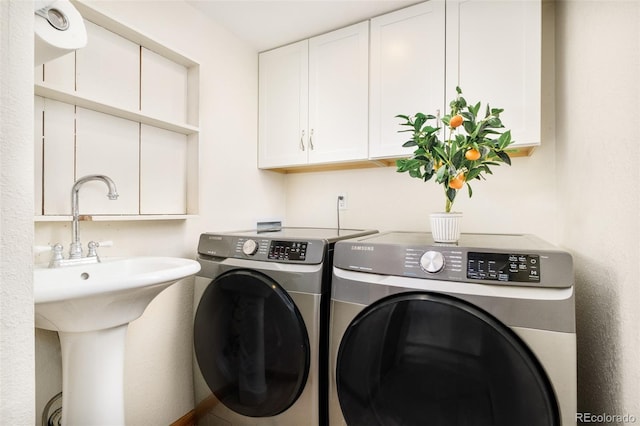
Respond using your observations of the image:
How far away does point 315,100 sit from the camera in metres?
2.01

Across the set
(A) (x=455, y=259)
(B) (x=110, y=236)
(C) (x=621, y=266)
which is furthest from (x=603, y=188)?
(B) (x=110, y=236)

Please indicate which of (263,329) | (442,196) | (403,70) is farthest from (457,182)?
(263,329)

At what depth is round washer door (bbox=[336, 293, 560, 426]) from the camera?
0.90 m

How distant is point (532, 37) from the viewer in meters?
1.44

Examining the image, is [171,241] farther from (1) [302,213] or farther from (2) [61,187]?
(1) [302,213]

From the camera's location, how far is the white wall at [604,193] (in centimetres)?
84

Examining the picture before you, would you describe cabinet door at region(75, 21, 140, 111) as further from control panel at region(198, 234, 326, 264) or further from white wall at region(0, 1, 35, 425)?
white wall at region(0, 1, 35, 425)

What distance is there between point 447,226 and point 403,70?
1001 millimetres

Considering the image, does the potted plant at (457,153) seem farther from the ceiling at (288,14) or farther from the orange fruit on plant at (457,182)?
the ceiling at (288,14)

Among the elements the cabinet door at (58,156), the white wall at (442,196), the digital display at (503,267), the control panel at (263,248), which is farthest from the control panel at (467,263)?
the cabinet door at (58,156)

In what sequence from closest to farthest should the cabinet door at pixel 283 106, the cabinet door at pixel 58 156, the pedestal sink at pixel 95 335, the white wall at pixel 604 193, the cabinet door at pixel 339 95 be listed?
the white wall at pixel 604 193 → the pedestal sink at pixel 95 335 → the cabinet door at pixel 58 156 → the cabinet door at pixel 339 95 → the cabinet door at pixel 283 106

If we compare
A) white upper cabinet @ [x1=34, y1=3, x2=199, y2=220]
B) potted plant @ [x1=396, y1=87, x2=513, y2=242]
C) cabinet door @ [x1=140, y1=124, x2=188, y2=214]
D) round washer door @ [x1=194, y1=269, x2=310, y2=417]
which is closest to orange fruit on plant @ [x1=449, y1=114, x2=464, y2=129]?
potted plant @ [x1=396, y1=87, x2=513, y2=242]

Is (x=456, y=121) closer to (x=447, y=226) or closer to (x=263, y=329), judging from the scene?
(x=447, y=226)

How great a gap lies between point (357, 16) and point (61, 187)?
1.74 metres
